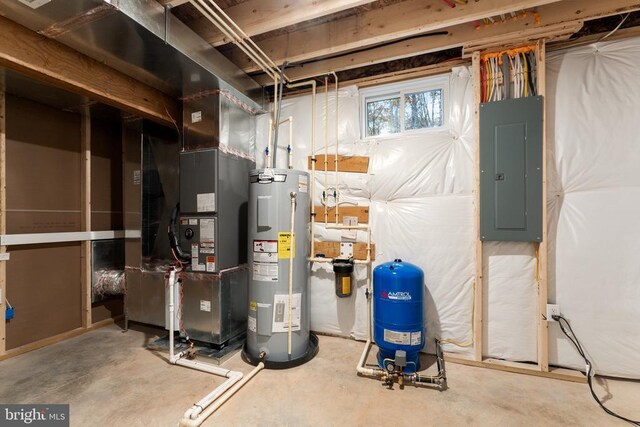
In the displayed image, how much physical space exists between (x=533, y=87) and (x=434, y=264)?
1644 millimetres

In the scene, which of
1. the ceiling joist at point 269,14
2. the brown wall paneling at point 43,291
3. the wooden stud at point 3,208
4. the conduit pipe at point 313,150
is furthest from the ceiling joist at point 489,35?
the brown wall paneling at point 43,291

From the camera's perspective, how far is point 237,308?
2619 mm

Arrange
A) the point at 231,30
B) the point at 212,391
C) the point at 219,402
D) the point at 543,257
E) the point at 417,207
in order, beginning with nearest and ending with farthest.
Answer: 1. the point at 219,402
2. the point at 212,391
3. the point at 231,30
4. the point at 543,257
5. the point at 417,207

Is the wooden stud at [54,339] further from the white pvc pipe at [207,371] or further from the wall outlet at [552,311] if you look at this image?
the wall outlet at [552,311]

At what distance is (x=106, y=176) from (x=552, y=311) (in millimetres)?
4660

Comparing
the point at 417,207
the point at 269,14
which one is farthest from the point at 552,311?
the point at 269,14

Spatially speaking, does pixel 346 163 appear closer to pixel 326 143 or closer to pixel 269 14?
pixel 326 143

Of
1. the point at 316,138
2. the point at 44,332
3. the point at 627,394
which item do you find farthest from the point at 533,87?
the point at 44,332

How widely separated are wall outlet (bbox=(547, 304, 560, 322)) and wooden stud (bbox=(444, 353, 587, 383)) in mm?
393

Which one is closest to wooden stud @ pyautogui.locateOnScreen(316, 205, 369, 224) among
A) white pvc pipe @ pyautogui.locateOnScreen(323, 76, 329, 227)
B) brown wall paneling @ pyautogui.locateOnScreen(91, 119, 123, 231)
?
white pvc pipe @ pyautogui.locateOnScreen(323, 76, 329, 227)

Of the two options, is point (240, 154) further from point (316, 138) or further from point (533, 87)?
point (533, 87)

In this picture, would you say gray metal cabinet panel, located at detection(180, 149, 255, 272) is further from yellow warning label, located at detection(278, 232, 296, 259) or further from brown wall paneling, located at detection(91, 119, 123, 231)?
brown wall paneling, located at detection(91, 119, 123, 231)

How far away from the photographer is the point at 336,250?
9.09ft

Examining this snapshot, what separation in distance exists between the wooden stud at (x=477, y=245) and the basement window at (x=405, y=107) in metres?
0.26
